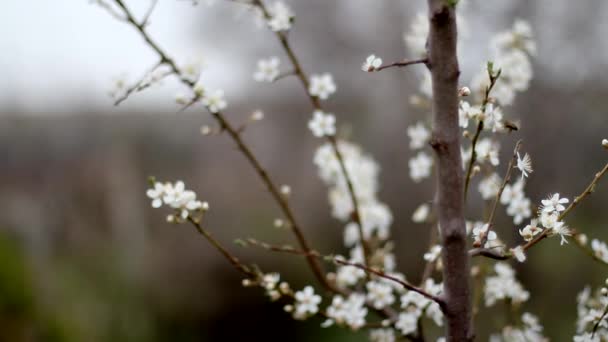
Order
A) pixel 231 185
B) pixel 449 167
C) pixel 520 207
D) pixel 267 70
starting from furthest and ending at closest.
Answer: pixel 231 185
pixel 267 70
pixel 520 207
pixel 449 167

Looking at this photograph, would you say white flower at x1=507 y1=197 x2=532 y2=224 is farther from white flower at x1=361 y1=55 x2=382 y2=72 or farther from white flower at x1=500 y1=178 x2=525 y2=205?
white flower at x1=361 y1=55 x2=382 y2=72

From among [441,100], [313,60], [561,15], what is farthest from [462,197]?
[313,60]

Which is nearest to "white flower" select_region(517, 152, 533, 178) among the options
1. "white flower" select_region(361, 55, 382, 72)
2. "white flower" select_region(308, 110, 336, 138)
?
Result: "white flower" select_region(361, 55, 382, 72)

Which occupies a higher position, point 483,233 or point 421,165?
point 421,165

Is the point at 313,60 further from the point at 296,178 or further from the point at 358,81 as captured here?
the point at 296,178

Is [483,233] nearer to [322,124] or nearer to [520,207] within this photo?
[520,207]

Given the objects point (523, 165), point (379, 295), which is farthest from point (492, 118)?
point (379, 295)
